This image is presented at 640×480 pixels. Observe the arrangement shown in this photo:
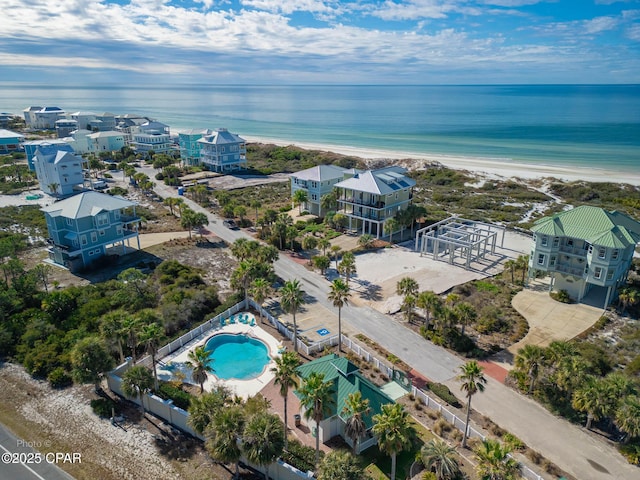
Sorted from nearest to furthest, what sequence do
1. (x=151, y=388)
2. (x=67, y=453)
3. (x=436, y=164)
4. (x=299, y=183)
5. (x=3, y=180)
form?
(x=67, y=453), (x=151, y=388), (x=299, y=183), (x=3, y=180), (x=436, y=164)

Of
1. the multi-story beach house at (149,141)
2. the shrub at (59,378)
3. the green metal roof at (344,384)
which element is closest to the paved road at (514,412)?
the green metal roof at (344,384)

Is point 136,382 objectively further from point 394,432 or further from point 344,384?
point 394,432

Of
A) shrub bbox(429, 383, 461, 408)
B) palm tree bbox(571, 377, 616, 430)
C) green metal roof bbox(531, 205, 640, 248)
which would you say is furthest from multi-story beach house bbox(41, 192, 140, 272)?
palm tree bbox(571, 377, 616, 430)

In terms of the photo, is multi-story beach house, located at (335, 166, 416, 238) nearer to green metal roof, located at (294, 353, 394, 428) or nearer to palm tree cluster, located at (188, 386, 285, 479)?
green metal roof, located at (294, 353, 394, 428)

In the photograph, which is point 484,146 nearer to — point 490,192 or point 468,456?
point 490,192

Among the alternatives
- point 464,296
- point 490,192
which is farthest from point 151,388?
point 490,192

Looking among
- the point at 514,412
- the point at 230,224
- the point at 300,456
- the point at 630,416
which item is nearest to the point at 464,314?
the point at 514,412
